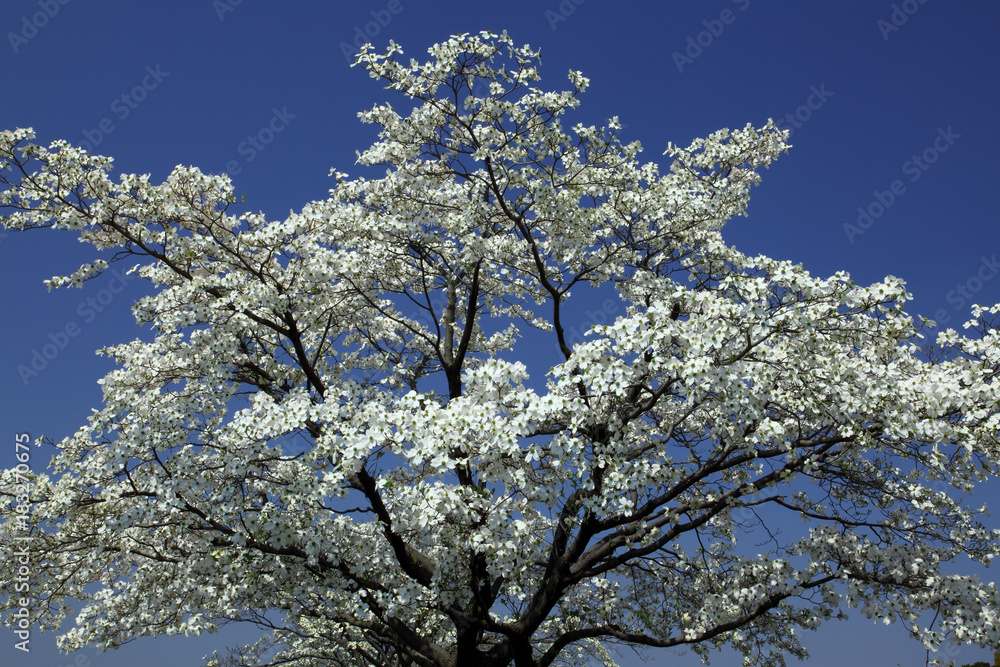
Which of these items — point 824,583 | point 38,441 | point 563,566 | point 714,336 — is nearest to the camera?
point 714,336

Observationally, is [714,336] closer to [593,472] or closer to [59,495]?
[593,472]

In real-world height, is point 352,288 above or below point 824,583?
above

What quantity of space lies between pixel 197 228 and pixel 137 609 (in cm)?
727

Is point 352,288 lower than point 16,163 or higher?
higher

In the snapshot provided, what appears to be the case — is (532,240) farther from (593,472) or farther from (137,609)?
(137,609)

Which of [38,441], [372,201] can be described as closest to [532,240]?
[372,201]

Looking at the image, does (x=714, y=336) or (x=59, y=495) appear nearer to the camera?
(x=714, y=336)

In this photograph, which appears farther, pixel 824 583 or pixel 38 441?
pixel 38 441

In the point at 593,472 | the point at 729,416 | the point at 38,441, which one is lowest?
the point at 38,441

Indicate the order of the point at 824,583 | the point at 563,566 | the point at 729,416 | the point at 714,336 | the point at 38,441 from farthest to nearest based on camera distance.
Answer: the point at 38,441 → the point at 563,566 → the point at 824,583 → the point at 729,416 → the point at 714,336

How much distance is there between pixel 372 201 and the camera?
39.2 feet

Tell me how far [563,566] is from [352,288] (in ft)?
20.0

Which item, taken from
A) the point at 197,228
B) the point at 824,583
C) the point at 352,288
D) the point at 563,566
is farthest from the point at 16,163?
the point at 824,583

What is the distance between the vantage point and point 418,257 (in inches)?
471
